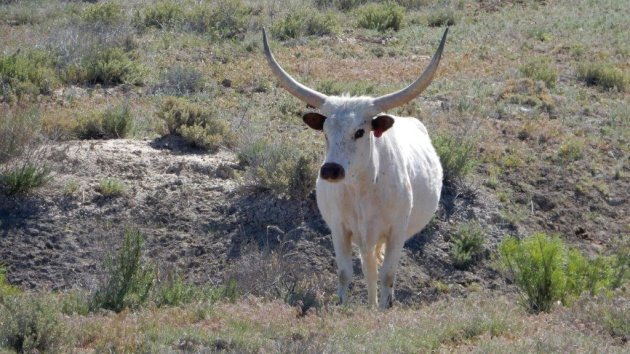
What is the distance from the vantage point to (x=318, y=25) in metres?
22.3

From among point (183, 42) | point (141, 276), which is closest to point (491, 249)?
point (141, 276)

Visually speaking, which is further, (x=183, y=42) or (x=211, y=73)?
(x=183, y=42)

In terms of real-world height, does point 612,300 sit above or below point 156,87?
above

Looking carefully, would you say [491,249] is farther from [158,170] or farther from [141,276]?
Result: [141,276]

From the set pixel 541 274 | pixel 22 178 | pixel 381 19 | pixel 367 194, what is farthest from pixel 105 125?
pixel 381 19

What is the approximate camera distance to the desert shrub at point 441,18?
78.4 feet

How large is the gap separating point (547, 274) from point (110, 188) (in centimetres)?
578

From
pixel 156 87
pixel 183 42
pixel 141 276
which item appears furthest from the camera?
pixel 183 42

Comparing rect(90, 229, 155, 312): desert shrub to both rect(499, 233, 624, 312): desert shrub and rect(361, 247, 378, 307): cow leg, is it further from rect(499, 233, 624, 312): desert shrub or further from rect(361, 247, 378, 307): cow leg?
rect(499, 233, 624, 312): desert shrub

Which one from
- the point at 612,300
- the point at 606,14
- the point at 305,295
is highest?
the point at 612,300

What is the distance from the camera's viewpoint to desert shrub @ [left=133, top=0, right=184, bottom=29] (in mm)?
22297

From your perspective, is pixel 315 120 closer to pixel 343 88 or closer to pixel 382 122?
pixel 382 122

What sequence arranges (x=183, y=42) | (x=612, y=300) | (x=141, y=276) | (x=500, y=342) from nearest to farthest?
(x=500, y=342)
(x=612, y=300)
(x=141, y=276)
(x=183, y=42)

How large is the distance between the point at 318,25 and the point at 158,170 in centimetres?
826
